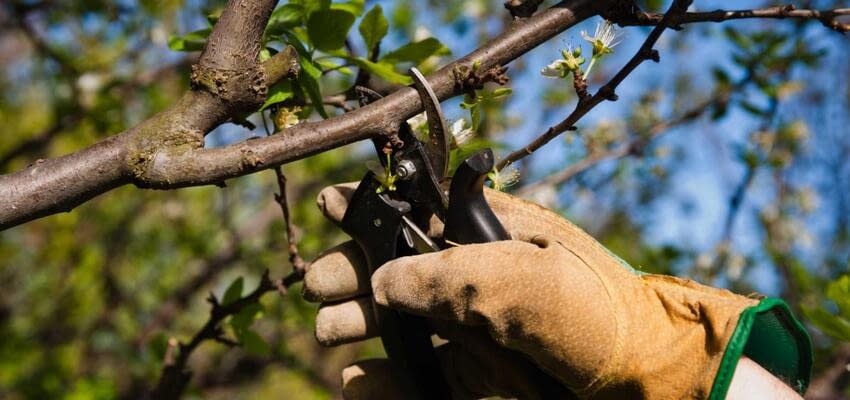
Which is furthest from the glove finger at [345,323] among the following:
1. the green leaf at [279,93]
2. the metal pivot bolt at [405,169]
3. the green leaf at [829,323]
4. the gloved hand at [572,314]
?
the green leaf at [829,323]

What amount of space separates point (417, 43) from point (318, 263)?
46cm

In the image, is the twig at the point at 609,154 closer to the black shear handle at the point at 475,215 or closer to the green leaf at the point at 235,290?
the green leaf at the point at 235,290

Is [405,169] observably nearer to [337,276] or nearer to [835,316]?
[337,276]

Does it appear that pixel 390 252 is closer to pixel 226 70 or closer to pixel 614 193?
pixel 226 70

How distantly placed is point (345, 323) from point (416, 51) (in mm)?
539

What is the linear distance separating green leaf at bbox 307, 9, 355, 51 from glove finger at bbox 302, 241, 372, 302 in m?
0.39

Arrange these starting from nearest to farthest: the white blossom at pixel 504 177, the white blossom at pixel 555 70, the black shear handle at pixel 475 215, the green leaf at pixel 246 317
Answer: the black shear handle at pixel 475 215 → the white blossom at pixel 555 70 → the white blossom at pixel 504 177 → the green leaf at pixel 246 317

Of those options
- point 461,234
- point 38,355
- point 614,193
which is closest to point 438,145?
point 461,234

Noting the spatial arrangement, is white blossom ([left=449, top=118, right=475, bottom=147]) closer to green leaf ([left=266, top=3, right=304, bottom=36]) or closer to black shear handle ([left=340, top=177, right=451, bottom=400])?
black shear handle ([left=340, top=177, right=451, bottom=400])

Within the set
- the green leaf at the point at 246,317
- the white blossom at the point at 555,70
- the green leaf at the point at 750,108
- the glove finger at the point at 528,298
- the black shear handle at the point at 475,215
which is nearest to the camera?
the glove finger at the point at 528,298

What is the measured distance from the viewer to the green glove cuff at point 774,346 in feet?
3.57

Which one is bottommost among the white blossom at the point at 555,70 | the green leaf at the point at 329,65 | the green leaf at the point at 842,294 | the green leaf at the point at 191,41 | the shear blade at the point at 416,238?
the green leaf at the point at 842,294

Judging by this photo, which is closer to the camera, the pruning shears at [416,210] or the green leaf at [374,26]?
the pruning shears at [416,210]

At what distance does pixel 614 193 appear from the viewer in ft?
19.1
